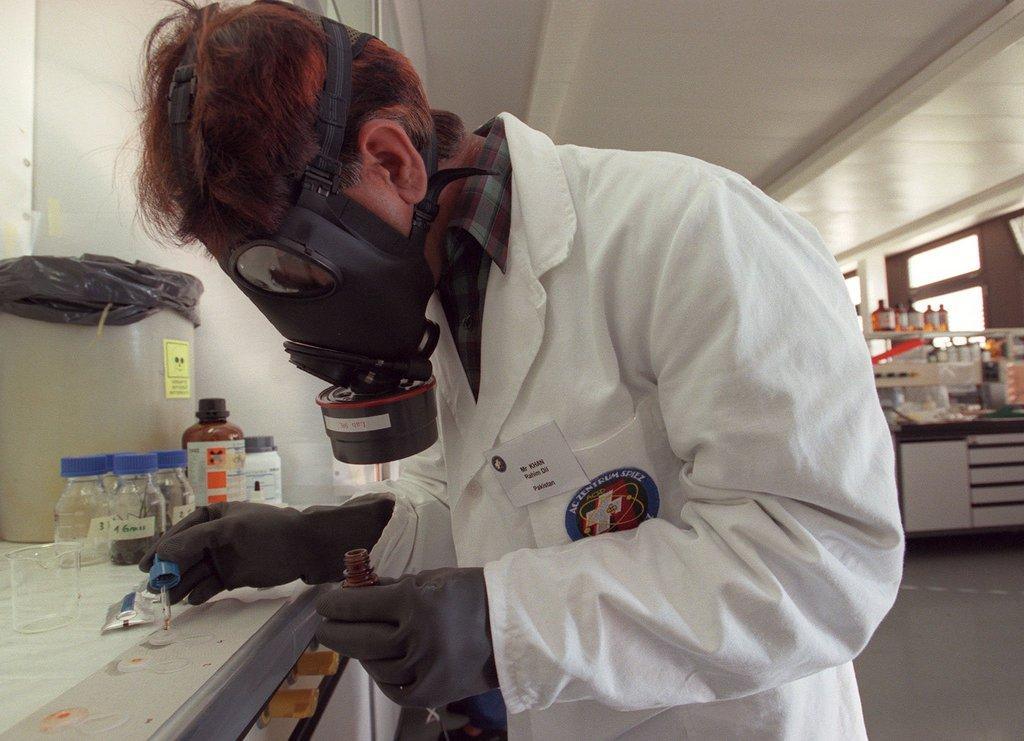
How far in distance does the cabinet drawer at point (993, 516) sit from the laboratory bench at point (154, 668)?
4527mm

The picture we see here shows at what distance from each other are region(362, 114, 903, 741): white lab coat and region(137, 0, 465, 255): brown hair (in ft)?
0.83

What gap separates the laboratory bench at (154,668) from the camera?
0.49m

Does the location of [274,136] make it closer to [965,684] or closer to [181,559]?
[181,559]

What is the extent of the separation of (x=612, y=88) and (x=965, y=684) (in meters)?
3.35

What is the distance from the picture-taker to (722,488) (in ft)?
1.94

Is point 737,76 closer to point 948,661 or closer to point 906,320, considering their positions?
point 906,320

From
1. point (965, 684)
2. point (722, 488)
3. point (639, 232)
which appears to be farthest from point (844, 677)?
point (965, 684)

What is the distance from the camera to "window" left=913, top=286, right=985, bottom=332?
22.4 feet

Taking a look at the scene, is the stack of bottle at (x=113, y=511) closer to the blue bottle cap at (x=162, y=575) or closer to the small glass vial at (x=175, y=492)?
the small glass vial at (x=175, y=492)

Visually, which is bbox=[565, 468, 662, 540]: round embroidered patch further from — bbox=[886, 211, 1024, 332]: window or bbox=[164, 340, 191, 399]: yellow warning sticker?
bbox=[886, 211, 1024, 332]: window

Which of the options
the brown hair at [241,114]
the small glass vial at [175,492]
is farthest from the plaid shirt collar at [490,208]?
the small glass vial at [175,492]

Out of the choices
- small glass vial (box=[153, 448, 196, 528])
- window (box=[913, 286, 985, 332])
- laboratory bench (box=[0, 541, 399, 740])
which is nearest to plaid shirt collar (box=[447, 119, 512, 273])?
laboratory bench (box=[0, 541, 399, 740])

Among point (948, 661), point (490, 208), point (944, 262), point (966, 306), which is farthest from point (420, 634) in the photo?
point (944, 262)

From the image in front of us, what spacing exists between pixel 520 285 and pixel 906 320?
4.61 m
